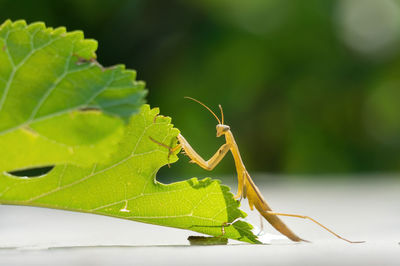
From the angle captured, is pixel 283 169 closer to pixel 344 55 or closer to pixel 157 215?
pixel 344 55

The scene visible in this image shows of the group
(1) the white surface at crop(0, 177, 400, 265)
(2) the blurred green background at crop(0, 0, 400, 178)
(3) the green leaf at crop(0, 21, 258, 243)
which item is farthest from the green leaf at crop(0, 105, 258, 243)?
(2) the blurred green background at crop(0, 0, 400, 178)

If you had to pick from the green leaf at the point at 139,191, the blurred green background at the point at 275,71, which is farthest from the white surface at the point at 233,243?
the blurred green background at the point at 275,71

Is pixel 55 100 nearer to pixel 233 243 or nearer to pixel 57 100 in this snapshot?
pixel 57 100

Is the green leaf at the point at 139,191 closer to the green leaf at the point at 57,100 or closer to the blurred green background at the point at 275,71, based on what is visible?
the green leaf at the point at 57,100

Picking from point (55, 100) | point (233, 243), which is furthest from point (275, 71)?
point (55, 100)

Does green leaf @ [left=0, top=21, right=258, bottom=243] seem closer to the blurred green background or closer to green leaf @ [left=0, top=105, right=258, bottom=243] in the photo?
green leaf @ [left=0, top=105, right=258, bottom=243]
